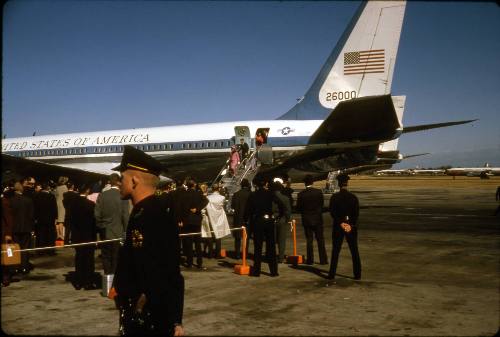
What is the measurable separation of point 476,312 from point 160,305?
206 inches

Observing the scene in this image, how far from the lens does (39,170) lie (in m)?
21.5

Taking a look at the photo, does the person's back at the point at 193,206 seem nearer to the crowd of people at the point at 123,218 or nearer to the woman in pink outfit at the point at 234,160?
the crowd of people at the point at 123,218

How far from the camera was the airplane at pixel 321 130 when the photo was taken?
18109mm

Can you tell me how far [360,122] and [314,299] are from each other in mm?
10794

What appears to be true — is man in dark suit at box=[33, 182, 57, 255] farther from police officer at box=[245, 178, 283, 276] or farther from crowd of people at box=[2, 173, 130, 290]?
police officer at box=[245, 178, 283, 276]

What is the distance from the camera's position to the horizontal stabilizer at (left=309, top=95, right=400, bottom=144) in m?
15.2

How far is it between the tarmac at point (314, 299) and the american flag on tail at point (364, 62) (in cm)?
993

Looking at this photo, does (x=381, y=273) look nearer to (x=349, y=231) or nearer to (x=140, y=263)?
(x=349, y=231)

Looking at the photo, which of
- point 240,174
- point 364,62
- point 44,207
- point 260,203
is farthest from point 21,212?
point 364,62

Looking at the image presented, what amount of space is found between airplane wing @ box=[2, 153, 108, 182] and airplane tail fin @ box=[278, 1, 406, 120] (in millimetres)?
11340

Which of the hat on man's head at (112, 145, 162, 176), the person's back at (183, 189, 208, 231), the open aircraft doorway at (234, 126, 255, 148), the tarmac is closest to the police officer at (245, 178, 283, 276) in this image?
the tarmac

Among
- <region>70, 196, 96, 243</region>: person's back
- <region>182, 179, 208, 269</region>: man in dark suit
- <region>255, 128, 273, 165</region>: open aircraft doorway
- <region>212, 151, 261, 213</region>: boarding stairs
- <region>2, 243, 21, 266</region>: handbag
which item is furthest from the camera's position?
Answer: <region>255, 128, 273, 165</region>: open aircraft doorway

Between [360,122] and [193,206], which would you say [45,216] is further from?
[360,122]

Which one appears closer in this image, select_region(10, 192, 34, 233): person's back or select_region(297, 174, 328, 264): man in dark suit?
select_region(10, 192, 34, 233): person's back
